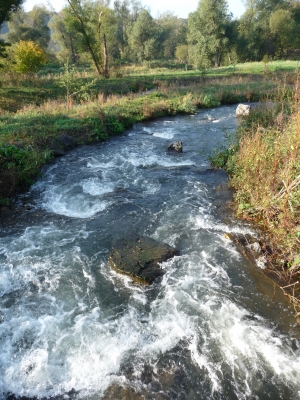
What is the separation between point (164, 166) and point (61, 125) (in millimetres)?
6699

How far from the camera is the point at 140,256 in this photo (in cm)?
681

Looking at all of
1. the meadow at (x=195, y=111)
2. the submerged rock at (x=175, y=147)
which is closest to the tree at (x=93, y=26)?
the meadow at (x=195, y=111)

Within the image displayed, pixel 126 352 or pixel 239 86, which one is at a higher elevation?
pixel 239 86

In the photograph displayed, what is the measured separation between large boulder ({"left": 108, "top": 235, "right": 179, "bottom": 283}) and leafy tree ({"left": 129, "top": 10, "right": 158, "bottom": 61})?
55.2 metres

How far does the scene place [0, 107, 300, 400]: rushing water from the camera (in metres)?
4.41

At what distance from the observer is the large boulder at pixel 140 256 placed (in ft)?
21.0

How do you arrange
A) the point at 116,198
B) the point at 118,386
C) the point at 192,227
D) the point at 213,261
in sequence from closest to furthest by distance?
the point at 118,386
the point at 213,261
the point at 192,227
the point at 116,198

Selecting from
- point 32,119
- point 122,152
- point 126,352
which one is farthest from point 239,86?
point 126,352

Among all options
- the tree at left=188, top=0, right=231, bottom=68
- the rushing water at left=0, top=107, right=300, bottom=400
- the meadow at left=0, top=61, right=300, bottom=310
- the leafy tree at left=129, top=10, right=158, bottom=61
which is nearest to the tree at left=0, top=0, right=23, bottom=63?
the meadow at left=0, top=61, right=300, bottom=310

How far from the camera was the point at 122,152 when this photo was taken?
46.2 ft

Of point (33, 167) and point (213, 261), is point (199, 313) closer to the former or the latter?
point (213, 261)

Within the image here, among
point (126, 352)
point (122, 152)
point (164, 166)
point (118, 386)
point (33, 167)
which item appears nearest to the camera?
point (118, 386)

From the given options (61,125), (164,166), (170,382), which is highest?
(61,125)

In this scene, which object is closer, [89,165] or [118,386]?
[118,386]
